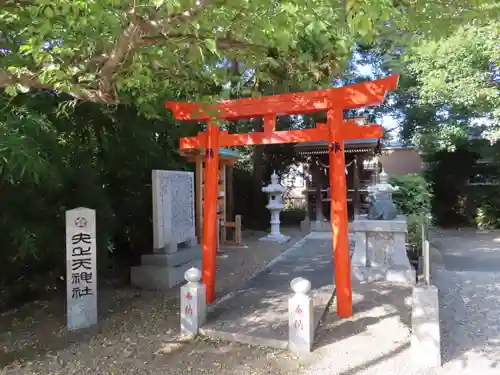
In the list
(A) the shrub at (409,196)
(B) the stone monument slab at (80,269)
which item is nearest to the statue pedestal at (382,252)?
(A) the shrub at (409,196)

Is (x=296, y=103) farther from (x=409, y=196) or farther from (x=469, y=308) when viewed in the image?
(x=409, y=196)

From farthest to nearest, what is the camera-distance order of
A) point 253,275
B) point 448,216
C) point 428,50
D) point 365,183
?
point 448,216
point 365,183
point 428,50
point 253,275

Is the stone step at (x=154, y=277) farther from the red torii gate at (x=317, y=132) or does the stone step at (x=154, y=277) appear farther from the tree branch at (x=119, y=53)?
the tree branch at (x=119, y=53)

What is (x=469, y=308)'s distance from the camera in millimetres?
5312

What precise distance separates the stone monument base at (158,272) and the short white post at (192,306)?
1972mm

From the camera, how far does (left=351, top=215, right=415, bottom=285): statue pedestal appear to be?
6293 millimetres

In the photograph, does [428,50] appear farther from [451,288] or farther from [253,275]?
[253,275]

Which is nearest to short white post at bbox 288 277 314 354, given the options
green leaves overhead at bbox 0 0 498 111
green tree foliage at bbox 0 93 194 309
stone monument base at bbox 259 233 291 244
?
green leaves overhead at bbox 0 0 498 111

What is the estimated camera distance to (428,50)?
1008 cm

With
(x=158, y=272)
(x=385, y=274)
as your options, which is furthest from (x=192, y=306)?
(x=385, y=274)

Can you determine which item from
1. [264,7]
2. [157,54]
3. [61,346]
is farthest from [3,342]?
[264,7]

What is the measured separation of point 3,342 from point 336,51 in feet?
15.4

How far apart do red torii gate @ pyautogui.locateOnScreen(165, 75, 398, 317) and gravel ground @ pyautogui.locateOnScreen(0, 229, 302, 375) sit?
973 mm

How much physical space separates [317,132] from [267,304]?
2193 mm
